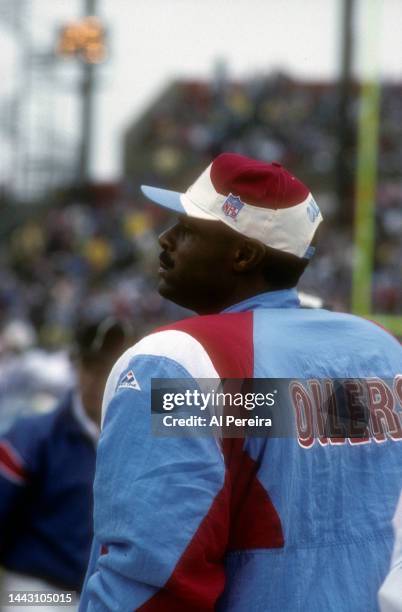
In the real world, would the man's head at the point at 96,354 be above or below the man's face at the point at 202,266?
below

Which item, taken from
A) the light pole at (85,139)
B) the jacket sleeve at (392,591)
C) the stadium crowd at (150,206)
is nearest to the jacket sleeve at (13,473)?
the jacket sleeve at (392,591)

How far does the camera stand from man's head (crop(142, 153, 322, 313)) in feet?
5.94

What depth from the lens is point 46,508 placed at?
3.19m

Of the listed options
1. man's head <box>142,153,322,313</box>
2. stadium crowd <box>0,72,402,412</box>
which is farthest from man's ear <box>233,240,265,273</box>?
stadium crowd <box>0,72,402,412</box>

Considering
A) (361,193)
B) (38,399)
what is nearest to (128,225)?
(38,399)

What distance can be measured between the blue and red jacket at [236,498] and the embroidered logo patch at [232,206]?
15cm

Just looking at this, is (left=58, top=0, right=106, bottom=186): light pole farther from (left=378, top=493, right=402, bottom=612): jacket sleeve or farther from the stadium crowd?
(left=378, top=493, right=402, bottom=612): jacket sleeve

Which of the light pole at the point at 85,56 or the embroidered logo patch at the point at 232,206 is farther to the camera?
the light pole at the point at 85,56

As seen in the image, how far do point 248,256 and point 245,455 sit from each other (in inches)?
12.7

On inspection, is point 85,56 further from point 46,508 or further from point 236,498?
point 236,498

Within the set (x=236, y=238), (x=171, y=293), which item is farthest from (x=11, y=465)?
(x=236, y=238)

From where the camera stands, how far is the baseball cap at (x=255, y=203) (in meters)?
1.81

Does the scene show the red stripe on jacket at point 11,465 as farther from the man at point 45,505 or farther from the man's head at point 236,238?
the man's head at point 236,238

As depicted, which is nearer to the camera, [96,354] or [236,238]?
[236,238]
